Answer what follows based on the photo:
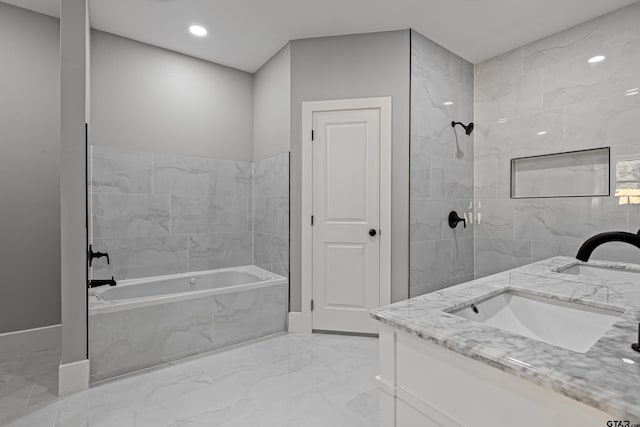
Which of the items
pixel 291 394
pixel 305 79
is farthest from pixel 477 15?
pixel 291 394

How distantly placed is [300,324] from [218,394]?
1.14 metres

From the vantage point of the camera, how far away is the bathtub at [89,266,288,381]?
7.41 ft

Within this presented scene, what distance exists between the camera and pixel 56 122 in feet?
9.27

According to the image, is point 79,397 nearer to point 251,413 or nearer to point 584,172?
point 251,413

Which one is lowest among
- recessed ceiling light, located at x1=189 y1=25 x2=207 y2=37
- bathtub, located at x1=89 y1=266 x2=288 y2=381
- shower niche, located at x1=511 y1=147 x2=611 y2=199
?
bathtub, located at x1=89 y1=266 x2=288 y2=381

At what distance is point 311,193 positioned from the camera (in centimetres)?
314

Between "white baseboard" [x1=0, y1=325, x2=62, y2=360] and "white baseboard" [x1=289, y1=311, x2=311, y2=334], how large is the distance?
199 cm

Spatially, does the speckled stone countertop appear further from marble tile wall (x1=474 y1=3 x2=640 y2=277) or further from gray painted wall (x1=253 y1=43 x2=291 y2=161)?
gray painted wall (x1=253 y1=43 x2=291 y2=161)

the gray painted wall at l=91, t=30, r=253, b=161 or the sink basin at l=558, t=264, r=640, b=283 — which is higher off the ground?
the gray painted wall at l=91, t=30, r=253, b=161

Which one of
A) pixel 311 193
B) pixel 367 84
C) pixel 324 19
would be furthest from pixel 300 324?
pixel 324 19

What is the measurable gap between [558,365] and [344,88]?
287 cm

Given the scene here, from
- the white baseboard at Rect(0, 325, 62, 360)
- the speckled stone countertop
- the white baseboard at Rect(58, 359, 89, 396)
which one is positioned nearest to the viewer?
the speckled stone countertop

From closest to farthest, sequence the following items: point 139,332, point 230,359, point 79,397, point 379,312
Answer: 1. point 379,312
2. point 79,397
3. point 139,332
4. point 230,359

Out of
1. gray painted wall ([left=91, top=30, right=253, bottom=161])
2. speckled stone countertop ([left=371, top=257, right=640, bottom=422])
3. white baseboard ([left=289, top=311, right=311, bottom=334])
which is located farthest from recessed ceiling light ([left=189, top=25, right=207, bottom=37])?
speckled stone countertop ([left=371, top=257, right=640, bottom=422])
